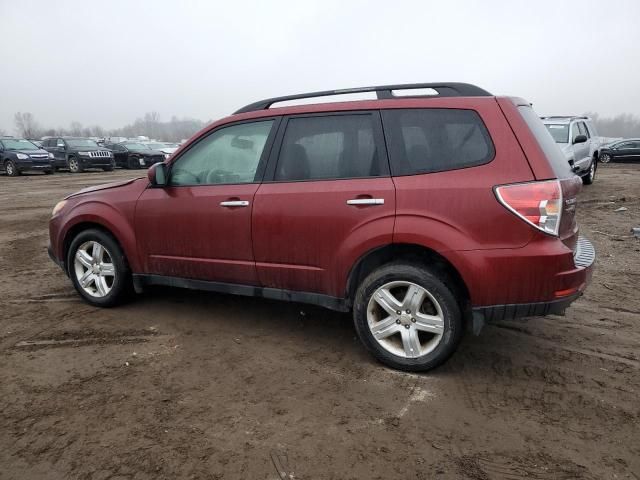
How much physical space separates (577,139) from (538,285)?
9082 mm

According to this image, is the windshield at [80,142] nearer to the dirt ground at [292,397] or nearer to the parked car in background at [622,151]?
the dirt ground at [292,397]

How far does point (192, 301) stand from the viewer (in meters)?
4.80

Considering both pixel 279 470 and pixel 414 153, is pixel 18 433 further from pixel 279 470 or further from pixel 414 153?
pixel 414 153

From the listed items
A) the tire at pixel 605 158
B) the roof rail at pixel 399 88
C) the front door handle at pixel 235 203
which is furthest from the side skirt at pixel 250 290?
the tire at pixel 605 158

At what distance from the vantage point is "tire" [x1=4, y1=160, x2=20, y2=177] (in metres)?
21.5

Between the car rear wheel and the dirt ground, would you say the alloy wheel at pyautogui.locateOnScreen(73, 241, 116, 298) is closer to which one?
the dirt ground

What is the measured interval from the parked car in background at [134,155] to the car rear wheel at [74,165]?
3244 millimetres

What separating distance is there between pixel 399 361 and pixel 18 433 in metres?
2.26

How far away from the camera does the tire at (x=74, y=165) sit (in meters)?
23.6

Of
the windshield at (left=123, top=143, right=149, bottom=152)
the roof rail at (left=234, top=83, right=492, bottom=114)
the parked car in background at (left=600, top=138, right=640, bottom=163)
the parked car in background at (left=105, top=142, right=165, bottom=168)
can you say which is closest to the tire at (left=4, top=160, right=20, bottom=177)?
the parked car in background at (left=105, top=142, right=165, bottom=168)

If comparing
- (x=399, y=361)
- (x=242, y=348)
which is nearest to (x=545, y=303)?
(x=399, y=361)

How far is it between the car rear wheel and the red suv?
72.2 ft

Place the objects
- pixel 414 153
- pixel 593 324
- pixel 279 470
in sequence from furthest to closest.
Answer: pixel 593 324
pixel 414 153
pixel 279 470

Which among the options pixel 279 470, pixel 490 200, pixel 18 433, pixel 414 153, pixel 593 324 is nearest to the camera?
pixel 279 470
